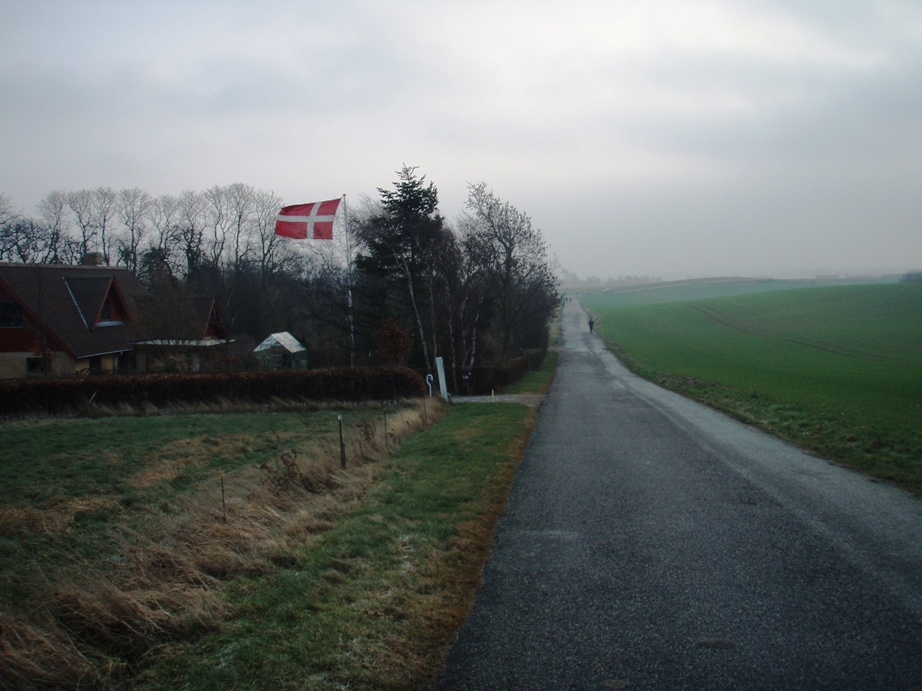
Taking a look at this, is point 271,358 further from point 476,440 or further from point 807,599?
point 807,599

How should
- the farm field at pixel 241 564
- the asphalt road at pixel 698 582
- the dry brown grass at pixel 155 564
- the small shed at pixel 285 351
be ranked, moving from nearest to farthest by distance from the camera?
the dry brown grass at pixel 155 564, the farm field at pixel 241 564, the asphalt road at pixel 698 582, the small shed at pixel 285 351

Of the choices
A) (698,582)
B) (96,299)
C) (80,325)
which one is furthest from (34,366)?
(698,582)

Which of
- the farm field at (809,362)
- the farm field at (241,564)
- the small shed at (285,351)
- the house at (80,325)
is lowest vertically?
the farm field at (809,362)

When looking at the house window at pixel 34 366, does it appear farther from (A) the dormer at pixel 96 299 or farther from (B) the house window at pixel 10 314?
(A) the dormer at pixel 96 299

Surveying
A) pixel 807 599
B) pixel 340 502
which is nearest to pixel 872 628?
pixel 807 599

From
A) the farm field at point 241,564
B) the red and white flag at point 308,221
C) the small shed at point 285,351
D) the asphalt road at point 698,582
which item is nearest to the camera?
the farm field at point 241,564

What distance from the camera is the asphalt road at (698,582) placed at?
4238 mm

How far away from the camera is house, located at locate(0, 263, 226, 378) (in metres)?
28.0

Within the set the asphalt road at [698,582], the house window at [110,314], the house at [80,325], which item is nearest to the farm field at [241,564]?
the asphalt road at [698,582]

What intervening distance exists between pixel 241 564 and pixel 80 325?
3016 centimetres

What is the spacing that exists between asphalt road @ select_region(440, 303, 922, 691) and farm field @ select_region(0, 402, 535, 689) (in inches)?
21.5

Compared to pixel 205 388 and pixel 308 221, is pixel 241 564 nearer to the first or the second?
pixel 308 221

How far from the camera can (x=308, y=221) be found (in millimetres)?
19578

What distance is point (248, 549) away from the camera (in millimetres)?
6184
